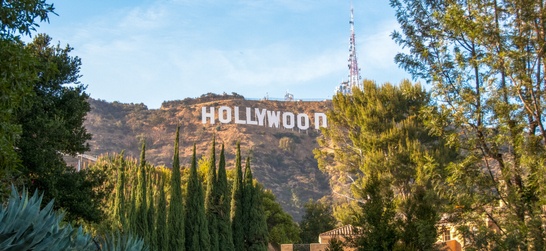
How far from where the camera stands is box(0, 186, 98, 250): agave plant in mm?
7461

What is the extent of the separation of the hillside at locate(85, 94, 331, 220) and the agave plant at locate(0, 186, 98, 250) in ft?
241

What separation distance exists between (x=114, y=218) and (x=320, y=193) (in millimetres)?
66293

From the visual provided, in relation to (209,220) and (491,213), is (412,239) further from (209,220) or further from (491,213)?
(209,220)

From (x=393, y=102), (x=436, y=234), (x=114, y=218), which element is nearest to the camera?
(x=436, y=234)

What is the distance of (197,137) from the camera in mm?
94688

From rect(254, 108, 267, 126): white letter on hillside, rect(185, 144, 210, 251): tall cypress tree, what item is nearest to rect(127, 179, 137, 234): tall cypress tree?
rect(185, 144, 210, 251): tall cypress tree

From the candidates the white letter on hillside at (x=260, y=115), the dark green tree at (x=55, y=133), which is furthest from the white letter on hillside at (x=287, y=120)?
the dark green tree at (x=55, y=133)

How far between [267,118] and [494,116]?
270 feet

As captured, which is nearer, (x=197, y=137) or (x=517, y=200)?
(x=517, y=200)

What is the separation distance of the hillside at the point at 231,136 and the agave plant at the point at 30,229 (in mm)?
73411

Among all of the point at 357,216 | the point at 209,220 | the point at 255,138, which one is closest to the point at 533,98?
the point at 357,216

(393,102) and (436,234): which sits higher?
(393,102)

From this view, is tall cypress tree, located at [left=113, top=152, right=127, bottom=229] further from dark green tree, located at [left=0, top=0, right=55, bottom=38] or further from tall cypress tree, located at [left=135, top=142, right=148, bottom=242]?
dark green tree, located at [left=0, top=0, right=55, bottom=38]

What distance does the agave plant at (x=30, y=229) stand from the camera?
746cm
